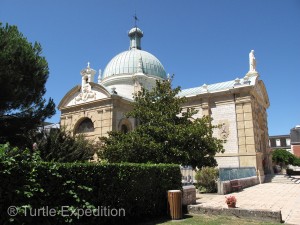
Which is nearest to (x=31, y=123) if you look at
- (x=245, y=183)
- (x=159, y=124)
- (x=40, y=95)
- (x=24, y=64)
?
(x=40, y=95)

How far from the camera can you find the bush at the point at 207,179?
18250 millimetres

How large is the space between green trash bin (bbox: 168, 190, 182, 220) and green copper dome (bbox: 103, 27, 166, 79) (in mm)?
25890

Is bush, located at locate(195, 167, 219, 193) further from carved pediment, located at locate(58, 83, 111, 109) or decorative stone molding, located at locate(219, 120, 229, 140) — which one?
carved pediment, located at locate(58, 83, 111, 109)

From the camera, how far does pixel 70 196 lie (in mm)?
7832

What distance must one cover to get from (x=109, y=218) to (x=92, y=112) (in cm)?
2138

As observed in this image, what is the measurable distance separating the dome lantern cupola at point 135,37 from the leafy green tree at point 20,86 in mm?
26704

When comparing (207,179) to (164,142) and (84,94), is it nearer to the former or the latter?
(164,142)

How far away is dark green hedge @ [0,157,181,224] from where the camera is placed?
6637 millimetres

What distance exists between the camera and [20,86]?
52.4 ft

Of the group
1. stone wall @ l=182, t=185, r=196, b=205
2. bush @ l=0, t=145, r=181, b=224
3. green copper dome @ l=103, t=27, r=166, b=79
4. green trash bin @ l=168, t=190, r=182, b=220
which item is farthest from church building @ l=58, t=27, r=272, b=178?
bush @ l=0, t=145, r=181, b=224

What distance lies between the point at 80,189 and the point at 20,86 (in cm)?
1032

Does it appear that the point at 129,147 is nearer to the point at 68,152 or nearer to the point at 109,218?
the point at 68,152

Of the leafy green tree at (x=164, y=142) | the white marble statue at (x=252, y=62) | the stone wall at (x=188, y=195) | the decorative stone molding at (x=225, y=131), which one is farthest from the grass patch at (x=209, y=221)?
the white marble statue at (x=252, y=62)

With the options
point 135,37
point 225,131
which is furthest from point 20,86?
point 135,37
